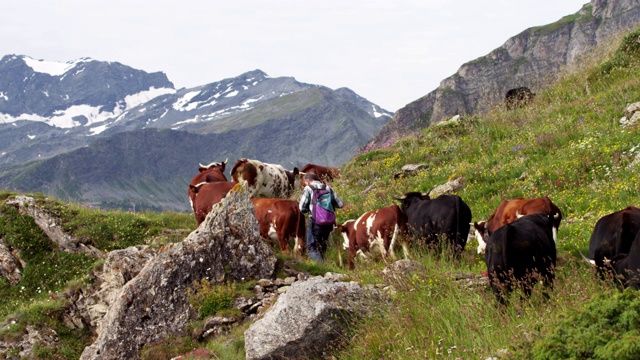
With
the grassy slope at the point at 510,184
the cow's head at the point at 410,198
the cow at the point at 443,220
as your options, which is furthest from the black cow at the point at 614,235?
the cow's head at the point at 410,198

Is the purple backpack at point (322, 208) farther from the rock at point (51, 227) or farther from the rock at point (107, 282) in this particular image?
the rock at point (51, 227)

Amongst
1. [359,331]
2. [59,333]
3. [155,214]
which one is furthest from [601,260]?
[155,214]

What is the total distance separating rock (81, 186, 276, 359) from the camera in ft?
35.0

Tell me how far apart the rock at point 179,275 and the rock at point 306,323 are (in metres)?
2.86

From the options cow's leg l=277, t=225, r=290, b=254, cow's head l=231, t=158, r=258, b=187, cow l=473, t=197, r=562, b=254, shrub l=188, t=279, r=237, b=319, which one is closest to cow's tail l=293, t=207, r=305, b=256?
cow's leg l=277, t=225, r=290, b=254

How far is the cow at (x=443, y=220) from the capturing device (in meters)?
12.9

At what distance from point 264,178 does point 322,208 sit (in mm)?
6680

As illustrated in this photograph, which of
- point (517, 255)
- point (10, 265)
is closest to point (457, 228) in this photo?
point (517, 255)

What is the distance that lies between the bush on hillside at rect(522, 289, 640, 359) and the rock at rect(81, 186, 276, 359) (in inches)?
291

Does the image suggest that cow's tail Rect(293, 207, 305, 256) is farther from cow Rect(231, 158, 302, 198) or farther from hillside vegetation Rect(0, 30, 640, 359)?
cow Rect(231, 158, 302, 198)

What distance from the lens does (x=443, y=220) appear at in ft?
42.8

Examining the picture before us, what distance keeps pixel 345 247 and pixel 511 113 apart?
43.2ft

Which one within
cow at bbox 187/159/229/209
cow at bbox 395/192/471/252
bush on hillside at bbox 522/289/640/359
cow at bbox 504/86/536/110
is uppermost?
cow at bbox 504/86/536/110

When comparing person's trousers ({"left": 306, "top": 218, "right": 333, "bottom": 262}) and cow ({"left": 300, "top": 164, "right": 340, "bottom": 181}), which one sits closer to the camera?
person's trousers ({"left": 306, "top": 218, "right": 333, "bottom": 262})
